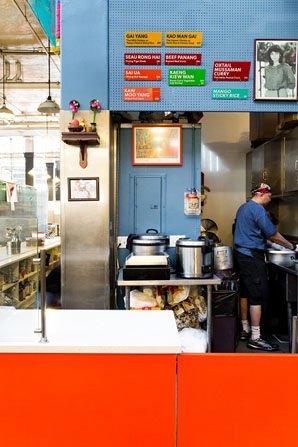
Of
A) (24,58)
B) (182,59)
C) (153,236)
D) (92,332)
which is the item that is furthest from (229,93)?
(24,58)

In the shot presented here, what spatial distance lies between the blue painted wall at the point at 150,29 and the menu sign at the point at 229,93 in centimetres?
3

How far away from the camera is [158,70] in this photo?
3109mm

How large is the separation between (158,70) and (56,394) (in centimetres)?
260

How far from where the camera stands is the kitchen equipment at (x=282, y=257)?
3807 millimetres

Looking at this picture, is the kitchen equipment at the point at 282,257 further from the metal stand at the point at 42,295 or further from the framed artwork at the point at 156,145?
the metal stand at the point at 42,295

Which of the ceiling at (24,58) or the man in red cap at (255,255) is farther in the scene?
the ceiling at (24,58)

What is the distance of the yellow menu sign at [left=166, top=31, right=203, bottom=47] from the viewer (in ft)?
10.2

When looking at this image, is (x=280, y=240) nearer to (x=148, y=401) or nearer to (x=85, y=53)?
(x=85, y=53)

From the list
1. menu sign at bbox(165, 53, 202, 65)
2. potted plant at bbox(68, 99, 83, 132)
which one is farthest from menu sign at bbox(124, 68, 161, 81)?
potted plant at bbox(68, 99, 83, 132)

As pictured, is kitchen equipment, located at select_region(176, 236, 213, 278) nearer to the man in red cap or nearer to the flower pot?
the man in red cap

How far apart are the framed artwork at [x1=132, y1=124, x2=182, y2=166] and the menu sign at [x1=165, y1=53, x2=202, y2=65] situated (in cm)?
57

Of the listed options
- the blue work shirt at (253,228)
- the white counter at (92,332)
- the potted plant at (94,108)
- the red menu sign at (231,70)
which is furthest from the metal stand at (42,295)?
the blue work shirt at (253,228)

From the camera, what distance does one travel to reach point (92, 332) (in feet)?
5.25

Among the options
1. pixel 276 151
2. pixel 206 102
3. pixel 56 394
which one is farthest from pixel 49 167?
pixel 56 394
